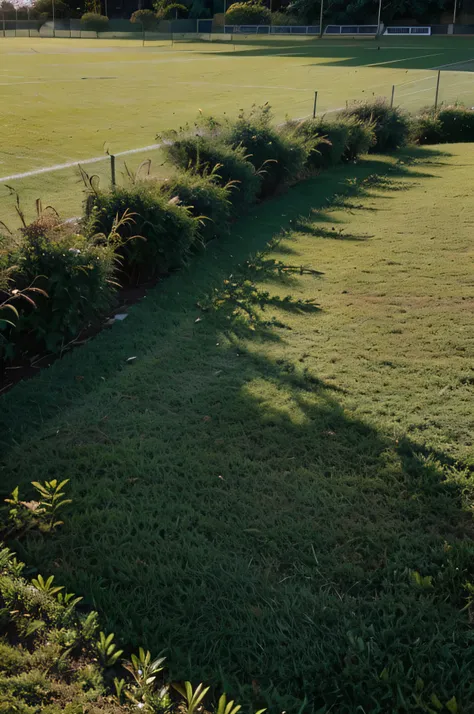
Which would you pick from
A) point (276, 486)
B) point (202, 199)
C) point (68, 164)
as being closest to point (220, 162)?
point (202, 199)

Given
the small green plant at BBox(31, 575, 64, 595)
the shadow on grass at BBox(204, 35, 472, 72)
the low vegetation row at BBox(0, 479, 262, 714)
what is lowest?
the low vegetation row at BBox(0, 479, 262, 714)

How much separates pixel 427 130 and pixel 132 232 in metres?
16.4

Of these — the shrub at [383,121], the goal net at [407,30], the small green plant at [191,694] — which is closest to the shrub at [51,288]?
the small green plant at [191,694]

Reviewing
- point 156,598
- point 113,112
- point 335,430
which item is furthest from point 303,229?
point 113,112

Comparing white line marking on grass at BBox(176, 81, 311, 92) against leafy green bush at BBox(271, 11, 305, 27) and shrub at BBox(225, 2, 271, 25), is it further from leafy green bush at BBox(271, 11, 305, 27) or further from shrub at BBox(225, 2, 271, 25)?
leafy green bush at BBox(271, 11, 305, 27)

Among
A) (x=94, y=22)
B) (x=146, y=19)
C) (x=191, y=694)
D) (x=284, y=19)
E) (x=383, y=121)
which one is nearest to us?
(x=191, y=694)

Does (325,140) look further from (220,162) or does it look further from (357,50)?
(357,50)

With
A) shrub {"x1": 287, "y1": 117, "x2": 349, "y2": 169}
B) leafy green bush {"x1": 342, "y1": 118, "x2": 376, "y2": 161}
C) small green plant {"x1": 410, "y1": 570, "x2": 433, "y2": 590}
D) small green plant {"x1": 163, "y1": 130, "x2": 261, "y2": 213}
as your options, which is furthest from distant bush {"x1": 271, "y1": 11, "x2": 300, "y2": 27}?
small green plant {"x1": 410, "y1": 570, "x2": 433, "y2": 590}

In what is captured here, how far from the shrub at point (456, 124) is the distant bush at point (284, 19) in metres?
64.1

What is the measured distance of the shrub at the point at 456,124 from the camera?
22.0 metres

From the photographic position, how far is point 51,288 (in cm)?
578

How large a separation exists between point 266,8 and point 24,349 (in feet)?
277

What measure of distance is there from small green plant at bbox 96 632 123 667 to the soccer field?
7893 mm

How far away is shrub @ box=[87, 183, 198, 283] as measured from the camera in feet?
25.0
